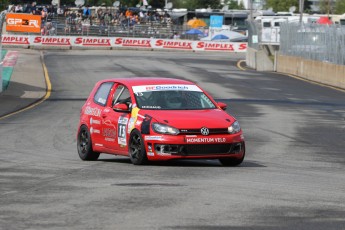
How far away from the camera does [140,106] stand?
1484cm

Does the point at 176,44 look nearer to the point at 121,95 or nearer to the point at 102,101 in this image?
the point at 102,101

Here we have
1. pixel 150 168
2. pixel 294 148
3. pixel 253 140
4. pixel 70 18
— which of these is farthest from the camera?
pixel 70 18

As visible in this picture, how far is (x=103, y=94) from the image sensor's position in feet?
52.2

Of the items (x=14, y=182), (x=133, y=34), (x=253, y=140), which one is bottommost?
(x=133, y=34)

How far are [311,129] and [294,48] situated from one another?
28.4 metres

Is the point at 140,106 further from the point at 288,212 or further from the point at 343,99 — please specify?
the point at 343,99

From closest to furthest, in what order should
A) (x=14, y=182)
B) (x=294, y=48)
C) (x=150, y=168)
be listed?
(x=14, y=182) → (x=150, y=168) → (x=294, y=48)

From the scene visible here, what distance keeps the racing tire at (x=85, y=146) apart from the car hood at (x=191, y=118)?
171 cm

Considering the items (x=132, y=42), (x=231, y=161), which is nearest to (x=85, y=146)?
(x=231, y=161)

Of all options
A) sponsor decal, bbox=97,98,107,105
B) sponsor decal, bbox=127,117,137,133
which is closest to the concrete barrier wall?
sponsor decal, bbox=97,98,107,105

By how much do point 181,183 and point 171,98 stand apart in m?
3.56

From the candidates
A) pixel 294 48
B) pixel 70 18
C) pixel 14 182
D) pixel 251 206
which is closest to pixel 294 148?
pixel 14 182

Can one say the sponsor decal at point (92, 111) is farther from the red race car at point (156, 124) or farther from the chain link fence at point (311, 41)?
the chain link fence at point (311, 41)

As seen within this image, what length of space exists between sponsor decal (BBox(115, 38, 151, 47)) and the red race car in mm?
61563
